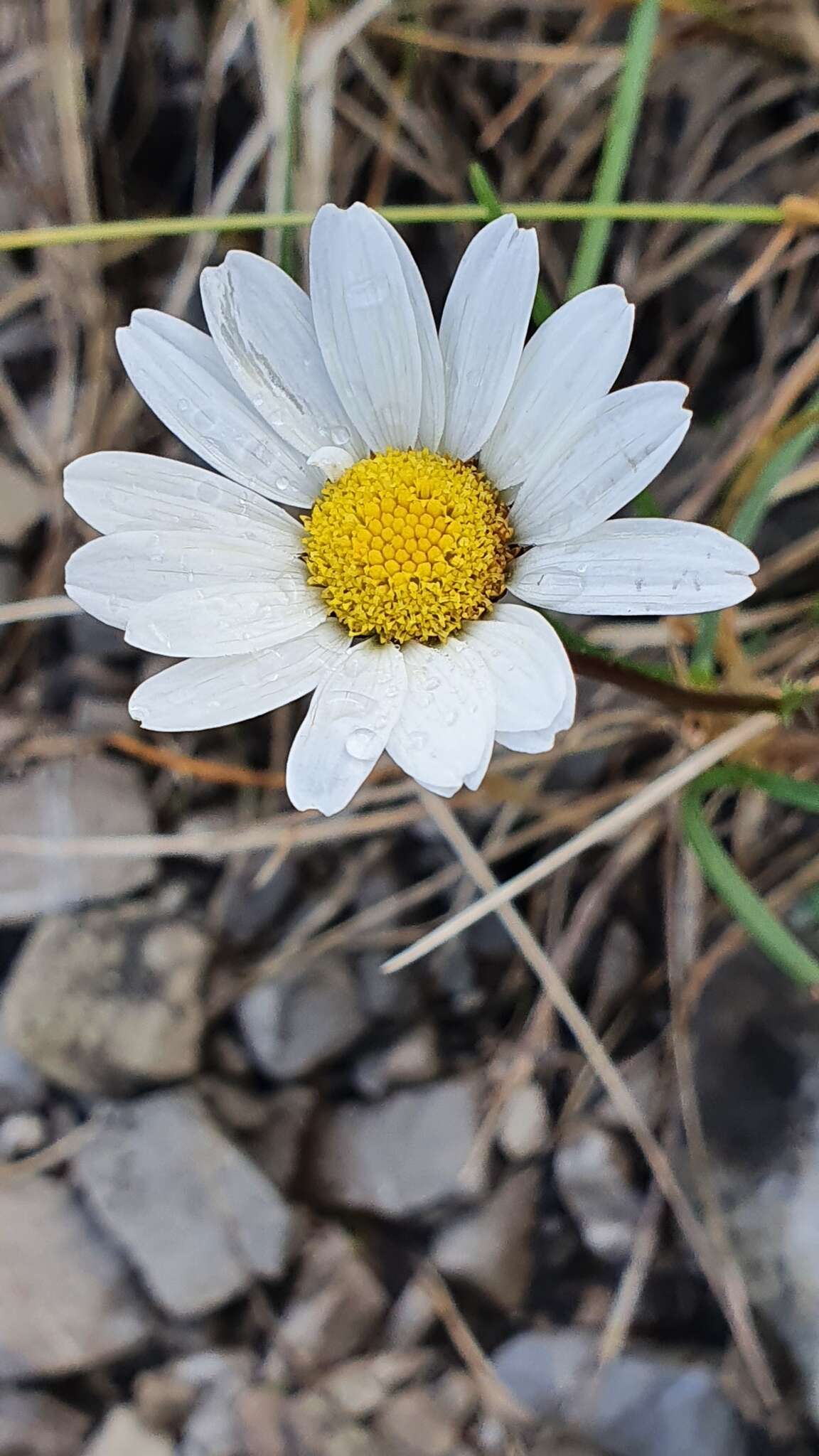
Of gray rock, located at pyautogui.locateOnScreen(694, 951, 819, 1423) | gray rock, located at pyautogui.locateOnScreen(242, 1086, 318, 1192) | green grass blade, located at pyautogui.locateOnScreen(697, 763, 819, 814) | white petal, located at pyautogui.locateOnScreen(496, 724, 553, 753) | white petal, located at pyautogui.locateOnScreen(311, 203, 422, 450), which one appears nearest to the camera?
white petal, located at pyautogui.locateOnScreen(496, 724, 553, 753)

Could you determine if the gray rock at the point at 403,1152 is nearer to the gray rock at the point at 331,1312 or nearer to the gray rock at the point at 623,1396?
the gray rock at the point at 331,1312

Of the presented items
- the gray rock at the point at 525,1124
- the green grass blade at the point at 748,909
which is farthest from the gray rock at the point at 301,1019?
the green grass blade at the point at 748,909

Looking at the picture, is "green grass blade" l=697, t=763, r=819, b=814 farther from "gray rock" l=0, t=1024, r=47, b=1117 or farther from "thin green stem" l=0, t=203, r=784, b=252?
"gray rock" l=0, t=1024, r=47, b=1117

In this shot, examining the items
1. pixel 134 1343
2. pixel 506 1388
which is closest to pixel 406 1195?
pixel 506 1388

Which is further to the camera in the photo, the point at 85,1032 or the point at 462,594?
the point at 85,1032

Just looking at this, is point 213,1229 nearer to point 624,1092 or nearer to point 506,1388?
point 506,1388

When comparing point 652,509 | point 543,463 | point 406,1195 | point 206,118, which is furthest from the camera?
point 206,118

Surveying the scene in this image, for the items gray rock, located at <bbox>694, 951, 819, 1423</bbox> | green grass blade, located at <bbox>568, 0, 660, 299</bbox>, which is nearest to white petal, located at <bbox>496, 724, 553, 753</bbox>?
green grass blade, located at <bbox>568, 0, 660, 299</bbox>
